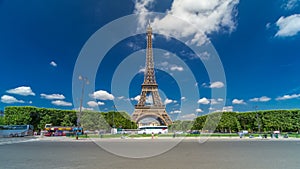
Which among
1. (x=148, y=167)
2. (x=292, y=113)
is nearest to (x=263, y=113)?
(x=292, y=113)

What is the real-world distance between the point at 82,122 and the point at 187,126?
35618 mm

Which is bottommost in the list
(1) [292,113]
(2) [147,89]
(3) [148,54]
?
(1) [292,113]

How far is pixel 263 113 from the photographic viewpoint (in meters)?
55.1

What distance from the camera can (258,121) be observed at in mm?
53375

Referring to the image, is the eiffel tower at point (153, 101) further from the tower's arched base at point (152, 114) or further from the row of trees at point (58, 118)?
the row of trees at point (58, 118)

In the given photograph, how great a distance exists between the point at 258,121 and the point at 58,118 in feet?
163

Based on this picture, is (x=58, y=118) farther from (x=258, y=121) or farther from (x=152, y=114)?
(x=258, y=121)

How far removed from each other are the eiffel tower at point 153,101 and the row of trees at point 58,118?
7123 mm

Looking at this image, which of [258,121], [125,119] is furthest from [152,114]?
[258,121]

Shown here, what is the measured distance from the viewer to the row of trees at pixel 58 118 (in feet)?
165

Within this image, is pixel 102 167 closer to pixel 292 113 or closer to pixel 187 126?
pixel 292 113

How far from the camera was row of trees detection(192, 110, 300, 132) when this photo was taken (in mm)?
50844

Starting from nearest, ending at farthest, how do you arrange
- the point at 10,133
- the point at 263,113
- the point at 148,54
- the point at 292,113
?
the point at 10,133 → the point at 292,113 → the point at 263,113 → the point at 148,54

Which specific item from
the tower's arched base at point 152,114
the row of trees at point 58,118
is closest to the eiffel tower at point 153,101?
the tower's arched base at point 152,114
